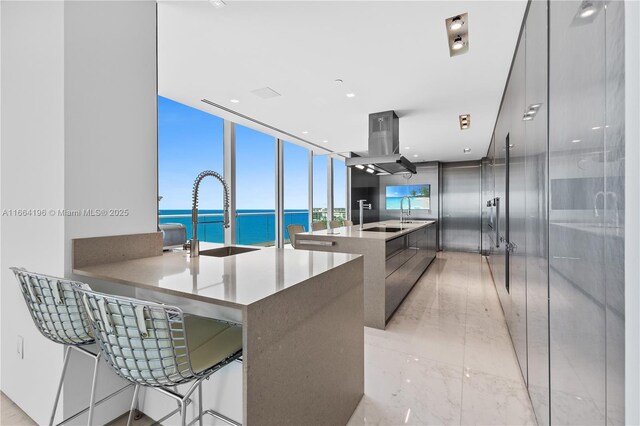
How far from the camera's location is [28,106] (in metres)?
1.59

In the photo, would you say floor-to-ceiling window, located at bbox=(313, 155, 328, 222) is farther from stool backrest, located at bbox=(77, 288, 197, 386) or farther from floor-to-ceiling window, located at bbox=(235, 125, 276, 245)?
stool backrest, located at bbox=(77, 288, 197, 386)

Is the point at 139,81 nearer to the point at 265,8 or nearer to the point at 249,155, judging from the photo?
the point at 265,8

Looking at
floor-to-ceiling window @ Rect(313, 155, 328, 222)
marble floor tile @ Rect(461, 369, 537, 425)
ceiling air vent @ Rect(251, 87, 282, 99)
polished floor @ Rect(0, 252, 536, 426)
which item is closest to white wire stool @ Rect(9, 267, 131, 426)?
polished floor @ Rect(0, 252, 536, 426)

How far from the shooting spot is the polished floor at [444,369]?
1664 mm

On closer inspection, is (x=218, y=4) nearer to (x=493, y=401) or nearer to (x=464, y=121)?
(x=493, y=401)

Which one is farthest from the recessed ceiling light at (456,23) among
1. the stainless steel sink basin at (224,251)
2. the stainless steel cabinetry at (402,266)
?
the stainless steel sink basin at (224,251)

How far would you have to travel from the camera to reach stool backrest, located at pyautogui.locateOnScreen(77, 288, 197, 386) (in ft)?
2.89

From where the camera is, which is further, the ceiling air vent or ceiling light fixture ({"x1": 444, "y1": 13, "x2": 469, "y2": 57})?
the ceiling air vent

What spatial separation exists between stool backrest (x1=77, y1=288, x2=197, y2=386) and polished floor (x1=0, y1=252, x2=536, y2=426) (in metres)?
0.94

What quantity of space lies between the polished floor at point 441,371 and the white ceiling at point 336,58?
2.45m

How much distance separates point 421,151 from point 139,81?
581cm

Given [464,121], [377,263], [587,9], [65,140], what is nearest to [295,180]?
[464,121]

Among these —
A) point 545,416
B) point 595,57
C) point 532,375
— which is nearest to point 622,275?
point 595,57

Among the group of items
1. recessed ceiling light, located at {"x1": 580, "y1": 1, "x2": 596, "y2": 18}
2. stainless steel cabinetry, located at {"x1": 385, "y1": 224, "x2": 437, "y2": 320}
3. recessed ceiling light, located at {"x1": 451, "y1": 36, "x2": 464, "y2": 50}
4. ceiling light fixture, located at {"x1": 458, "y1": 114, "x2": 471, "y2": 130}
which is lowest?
stainless steel cabinetry, located at {"x1": 385, "y1": 224, "x2": 437, "y2": 320}
